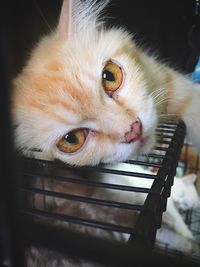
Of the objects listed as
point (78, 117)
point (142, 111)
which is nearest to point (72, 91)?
point (78, 117)

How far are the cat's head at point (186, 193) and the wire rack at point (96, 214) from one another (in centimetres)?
76

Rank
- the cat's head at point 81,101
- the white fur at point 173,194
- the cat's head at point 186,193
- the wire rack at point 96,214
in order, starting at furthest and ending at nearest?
1. the cat's head at point 186,193
2. the white fur at point 173,194
3. the cat's head at point 81,101
4. the wire rack at point 96,214

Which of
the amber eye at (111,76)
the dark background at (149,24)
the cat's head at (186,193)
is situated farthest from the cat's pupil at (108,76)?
the cat's head at (186,193)

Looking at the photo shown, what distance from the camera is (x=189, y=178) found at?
5.87 feet

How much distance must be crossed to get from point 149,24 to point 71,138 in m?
0.78

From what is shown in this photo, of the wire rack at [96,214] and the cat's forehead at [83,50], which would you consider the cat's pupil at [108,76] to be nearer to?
the cat's forehead at [83,50]

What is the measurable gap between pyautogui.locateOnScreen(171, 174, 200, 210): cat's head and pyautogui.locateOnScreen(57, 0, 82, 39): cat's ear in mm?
1136

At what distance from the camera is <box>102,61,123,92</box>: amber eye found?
86 cm

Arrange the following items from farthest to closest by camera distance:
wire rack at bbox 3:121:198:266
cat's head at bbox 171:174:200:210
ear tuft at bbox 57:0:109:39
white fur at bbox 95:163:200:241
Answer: cat's head at bbox 171:174:200:210 < white fur at bbox 95:163:200:241 < ear tuft at bbox 57:0:109:39 < wire rack at bbox 3:121:198:266

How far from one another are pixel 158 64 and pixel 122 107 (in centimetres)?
42

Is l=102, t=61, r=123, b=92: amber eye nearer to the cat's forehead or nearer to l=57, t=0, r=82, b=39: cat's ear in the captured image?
the cat's forehead

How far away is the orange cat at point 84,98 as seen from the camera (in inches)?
31.4

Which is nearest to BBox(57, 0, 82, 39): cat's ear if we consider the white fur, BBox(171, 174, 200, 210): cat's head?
the white fur

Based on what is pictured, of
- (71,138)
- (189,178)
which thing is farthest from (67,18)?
(189,178)
